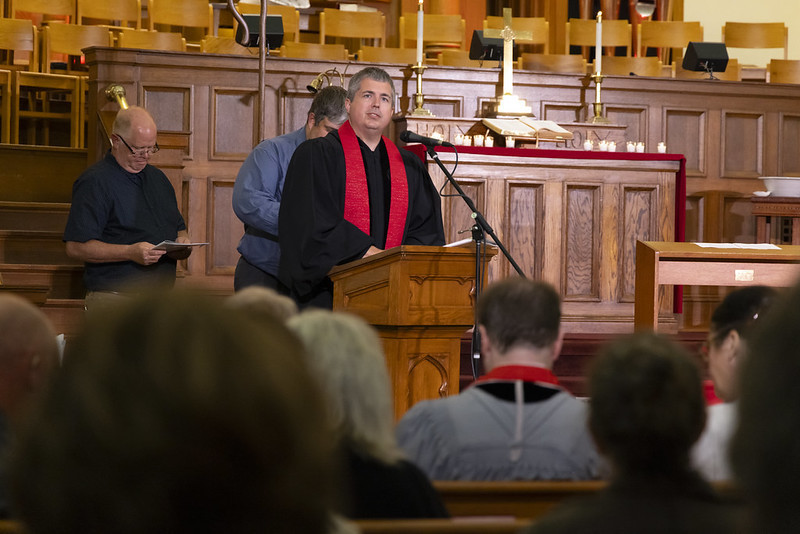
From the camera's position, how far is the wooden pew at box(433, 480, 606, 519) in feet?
6.50

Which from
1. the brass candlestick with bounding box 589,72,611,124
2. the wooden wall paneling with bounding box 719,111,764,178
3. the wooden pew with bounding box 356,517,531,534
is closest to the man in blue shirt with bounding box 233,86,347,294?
the brass candlestick with bounding box 589,72,611,124

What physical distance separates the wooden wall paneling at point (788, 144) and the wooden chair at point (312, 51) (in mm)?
3881

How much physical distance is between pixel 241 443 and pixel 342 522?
356mm

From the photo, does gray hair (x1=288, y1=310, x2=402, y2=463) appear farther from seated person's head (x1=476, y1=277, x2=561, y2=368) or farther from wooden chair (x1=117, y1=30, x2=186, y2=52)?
wooden chair (x1=117, y1=30, x2=186, y2=52)

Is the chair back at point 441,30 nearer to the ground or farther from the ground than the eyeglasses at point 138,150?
farther from the ground

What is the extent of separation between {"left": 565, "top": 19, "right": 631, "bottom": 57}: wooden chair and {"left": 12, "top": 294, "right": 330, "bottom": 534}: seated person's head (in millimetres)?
10274

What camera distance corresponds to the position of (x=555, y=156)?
22.7 ft

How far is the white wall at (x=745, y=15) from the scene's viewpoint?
13.1m

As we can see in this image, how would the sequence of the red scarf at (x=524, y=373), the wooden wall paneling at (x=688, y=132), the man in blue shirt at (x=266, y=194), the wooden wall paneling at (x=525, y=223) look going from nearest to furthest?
the red scarf at (x=524, y=373), the man in blue shirt at (x=266, y=194), the wooden wall paneling at (x=525, y=223), the wooden wall paneling at (x=688, y=132)

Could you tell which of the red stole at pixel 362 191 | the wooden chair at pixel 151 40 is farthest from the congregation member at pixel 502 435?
the wooden chair at pixel 151 40

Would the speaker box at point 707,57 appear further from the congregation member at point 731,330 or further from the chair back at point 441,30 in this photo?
the congregation member at point 731,330

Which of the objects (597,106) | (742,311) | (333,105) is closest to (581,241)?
(597,106)

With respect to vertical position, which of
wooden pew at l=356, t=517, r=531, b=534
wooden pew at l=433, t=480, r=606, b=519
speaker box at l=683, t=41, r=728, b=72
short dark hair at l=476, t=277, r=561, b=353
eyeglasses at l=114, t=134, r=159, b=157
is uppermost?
speaker box at l=683, t=41, r=728, b=72

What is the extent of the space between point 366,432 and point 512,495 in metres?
0.35
